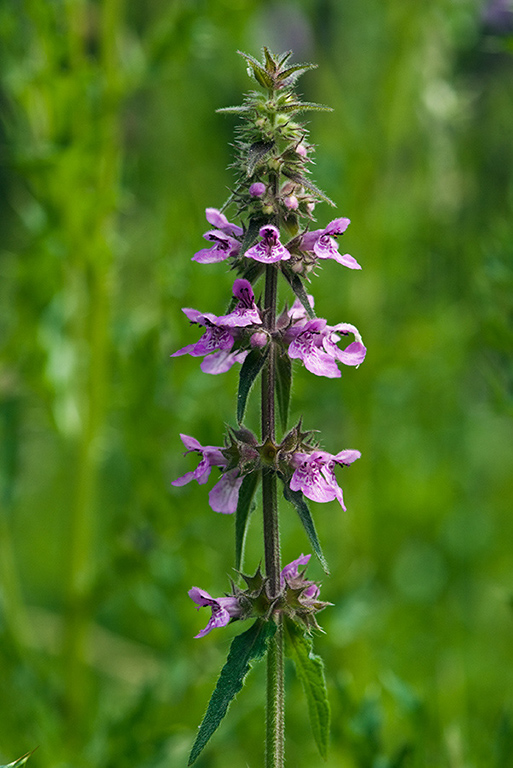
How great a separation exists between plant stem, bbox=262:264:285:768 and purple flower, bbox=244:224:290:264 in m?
0.05

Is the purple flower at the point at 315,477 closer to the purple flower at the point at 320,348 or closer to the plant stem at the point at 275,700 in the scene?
the purple flower at the point at 320,348

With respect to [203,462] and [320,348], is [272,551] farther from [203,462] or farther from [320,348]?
[320,348]

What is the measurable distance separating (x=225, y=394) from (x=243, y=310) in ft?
7.96

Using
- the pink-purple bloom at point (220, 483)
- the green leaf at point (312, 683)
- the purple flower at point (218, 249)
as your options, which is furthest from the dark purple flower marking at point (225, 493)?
the purple flower at point (218, 249)

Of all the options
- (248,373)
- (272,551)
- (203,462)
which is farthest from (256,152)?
(272,551)

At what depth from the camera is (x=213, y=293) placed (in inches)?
122

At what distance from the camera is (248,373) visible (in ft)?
4.78

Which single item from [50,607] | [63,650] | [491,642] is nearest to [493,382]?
[63,650]

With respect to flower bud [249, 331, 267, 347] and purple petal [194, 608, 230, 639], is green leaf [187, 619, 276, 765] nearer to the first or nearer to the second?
purple petal [194, 608, 230, 639]

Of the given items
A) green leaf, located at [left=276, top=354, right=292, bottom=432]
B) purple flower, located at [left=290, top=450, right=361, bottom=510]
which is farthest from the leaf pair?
green leaf, located at [left=276, top=354, right=292, bottom=432]

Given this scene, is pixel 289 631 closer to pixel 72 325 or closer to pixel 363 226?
pixel 72 325

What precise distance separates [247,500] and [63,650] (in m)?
2.12

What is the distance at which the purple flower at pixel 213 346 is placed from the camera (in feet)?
Result: 4.83

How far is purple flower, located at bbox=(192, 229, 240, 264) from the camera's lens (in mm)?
1516
